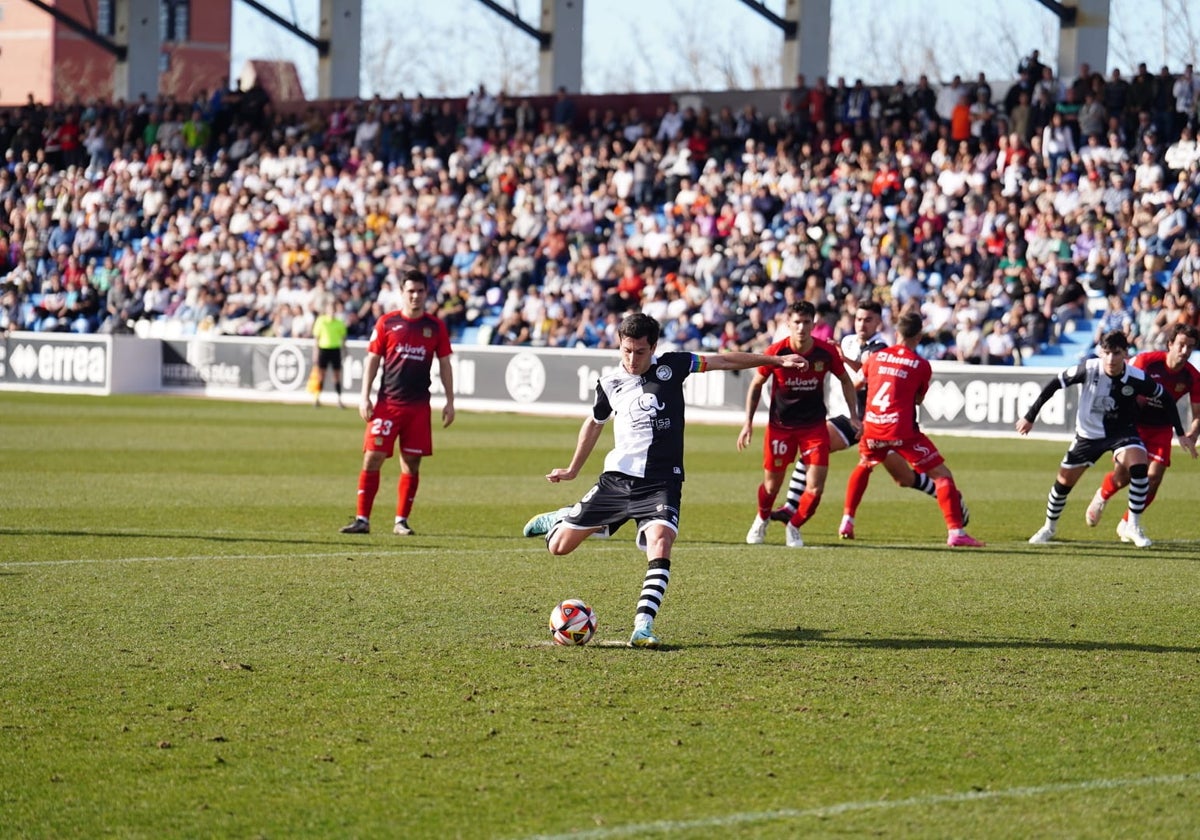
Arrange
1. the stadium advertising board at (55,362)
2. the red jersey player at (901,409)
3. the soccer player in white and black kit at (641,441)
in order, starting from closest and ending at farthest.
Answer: the soccer player in white and black kit at (641,441) < the red jersey player at (901,409) < the stadium advertising board at (55,362)

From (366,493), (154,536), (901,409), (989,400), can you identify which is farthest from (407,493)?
(989,400)

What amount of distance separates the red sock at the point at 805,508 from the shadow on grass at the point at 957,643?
417cm

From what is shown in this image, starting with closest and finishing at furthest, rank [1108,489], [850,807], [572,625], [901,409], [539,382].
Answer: [850,807] → [572,625] → [901,409] → [1108,489] → [539,382]

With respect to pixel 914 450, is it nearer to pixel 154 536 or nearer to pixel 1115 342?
pixel 1115 342

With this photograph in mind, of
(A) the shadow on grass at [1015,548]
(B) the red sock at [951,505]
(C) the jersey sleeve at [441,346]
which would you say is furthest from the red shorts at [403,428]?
(B) the red sock at [951,505]

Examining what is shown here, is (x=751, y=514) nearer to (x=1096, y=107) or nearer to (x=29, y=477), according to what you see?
(x=29, y=477)

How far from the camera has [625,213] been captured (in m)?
33.8

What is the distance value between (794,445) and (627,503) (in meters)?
4.61

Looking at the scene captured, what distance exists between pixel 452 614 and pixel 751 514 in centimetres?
629

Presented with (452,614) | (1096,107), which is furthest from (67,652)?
(1096,107)

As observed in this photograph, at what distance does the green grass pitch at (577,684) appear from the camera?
5.19m

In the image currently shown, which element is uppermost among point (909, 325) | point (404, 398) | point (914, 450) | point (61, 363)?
point (909, 325)

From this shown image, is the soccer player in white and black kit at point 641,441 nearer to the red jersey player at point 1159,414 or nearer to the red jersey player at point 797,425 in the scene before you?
the red jersey player at point 797,425

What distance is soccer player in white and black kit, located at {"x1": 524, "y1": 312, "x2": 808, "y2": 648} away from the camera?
26.6 ft
